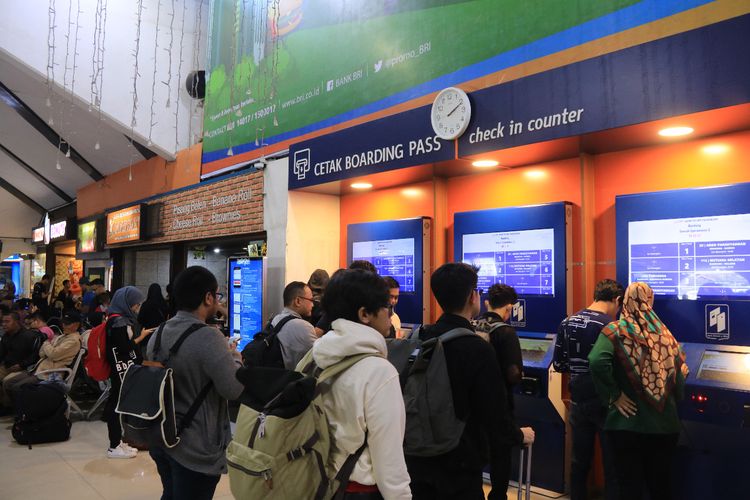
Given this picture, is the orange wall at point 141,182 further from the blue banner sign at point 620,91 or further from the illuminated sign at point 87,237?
the blue banner sign at point 620,91

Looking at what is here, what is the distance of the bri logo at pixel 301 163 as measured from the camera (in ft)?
18.5

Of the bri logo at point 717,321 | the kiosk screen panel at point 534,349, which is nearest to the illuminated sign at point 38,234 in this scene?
the kiosk screen panel at point 534,349

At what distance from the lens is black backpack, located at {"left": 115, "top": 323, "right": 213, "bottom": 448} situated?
2207mm

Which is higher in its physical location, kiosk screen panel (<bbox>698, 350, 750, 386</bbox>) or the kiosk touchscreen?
the kiosk touchscreen

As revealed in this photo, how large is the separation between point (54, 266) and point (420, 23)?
1534cm

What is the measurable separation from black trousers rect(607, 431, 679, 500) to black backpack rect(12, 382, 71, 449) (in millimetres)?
4970

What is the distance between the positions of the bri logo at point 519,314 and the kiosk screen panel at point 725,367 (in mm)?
1239

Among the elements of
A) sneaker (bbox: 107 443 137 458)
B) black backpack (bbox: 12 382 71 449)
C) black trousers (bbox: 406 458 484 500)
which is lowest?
sneaker (bbox: 107 443 137 458)

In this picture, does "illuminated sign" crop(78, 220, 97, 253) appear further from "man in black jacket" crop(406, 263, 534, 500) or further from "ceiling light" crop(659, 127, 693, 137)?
"man in black jacket" crop(406, 263, 534, 500)

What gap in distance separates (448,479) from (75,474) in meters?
3.93

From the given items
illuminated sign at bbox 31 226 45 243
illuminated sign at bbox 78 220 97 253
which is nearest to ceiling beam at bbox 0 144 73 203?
illuminated sign at bbox 31 226 45 243

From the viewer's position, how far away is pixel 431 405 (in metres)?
1.92

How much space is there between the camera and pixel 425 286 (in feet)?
16.5

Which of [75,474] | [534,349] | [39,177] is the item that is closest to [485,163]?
[534,349]
